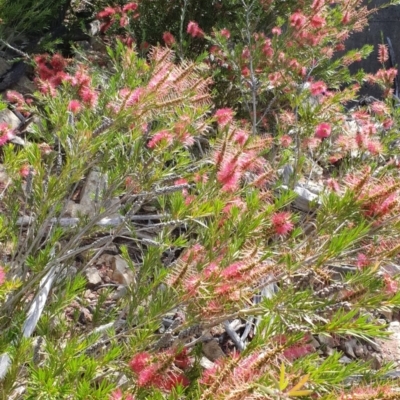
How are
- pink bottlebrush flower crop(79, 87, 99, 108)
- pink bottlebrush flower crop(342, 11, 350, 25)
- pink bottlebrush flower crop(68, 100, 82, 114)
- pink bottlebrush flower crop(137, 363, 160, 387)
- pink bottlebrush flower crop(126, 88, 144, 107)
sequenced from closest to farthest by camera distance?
1. pink bottlebrush flower crop(137, 363, 160, 387)
2. pink bottlebrush flower crop(126, 88, 144, 107)
3. pink bottlebrush flower crop(79, 87, 99, 108)
4. pink bottlebrush flower crop(68, 100, 82, 114)
5. pink bottlebrush flower crop(342, 11, 350, 25)

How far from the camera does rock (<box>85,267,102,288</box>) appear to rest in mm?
2896

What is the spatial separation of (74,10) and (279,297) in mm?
5025

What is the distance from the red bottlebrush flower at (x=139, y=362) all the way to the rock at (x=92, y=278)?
1397 millimetres

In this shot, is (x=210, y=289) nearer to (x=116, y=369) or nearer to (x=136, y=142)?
(x=116, y=369)

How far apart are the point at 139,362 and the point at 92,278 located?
1.43 m

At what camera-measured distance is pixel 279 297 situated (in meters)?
1.49

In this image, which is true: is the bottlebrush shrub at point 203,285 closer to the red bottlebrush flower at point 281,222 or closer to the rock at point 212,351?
the red bottlebrush flower at point 281,222

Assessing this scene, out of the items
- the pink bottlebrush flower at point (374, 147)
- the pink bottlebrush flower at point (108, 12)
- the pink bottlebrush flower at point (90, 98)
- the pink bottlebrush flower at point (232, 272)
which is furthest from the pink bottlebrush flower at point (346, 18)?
the pink bottlebrush flower at point (232, 272)

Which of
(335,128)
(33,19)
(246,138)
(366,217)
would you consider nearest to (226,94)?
(335,128)

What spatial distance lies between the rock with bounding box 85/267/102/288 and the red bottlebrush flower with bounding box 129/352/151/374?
4.58 feet

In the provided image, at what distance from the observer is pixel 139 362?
154cm

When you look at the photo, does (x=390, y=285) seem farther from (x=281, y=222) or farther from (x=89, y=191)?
(x=89, y=191)

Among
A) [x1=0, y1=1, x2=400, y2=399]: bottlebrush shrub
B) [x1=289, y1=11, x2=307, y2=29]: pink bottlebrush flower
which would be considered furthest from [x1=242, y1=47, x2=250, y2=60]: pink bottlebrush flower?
[x1=0, y1=1, x2=400, y2=399]: bottlebrush shrub

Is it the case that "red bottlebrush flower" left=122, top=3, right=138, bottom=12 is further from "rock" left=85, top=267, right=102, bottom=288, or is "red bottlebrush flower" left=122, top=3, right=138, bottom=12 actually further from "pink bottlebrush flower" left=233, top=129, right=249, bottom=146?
"pink bottlebrush flower" left=233, top=129, right=249, bottom=146
